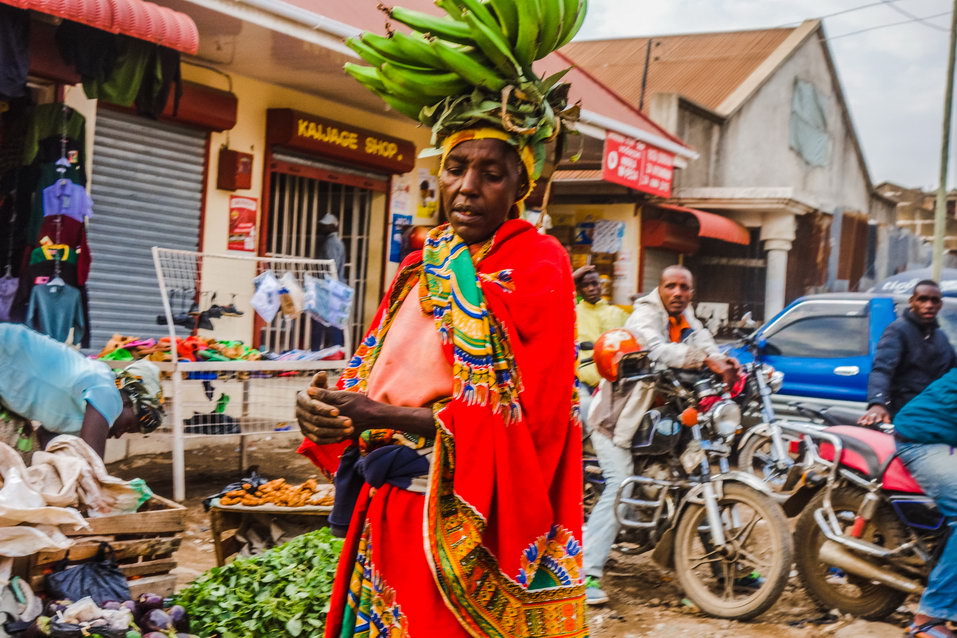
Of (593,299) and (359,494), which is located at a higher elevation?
(593,299)

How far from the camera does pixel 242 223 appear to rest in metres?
9.45

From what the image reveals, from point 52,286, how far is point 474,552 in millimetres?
5611

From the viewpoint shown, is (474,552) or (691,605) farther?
(691,605)

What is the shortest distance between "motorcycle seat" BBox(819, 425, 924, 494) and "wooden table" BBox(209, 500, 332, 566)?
9.30 ft

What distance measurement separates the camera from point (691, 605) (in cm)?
538

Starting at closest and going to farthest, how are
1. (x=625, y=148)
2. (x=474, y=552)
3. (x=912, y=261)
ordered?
(x=474, y=552)
(x=625, y=148)
(x=912, y=261)

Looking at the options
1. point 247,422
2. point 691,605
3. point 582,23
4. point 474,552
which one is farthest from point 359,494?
point 247,422

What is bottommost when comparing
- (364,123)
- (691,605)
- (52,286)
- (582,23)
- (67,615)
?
(691,605)

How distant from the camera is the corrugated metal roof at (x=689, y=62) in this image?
23703 mm

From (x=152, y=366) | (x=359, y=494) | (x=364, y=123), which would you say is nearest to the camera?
(x=359, y=494)

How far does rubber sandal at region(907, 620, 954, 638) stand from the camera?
459 centimetres

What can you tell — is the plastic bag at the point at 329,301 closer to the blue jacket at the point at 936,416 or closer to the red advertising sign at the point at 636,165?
the blue jacket at the point at 936,416

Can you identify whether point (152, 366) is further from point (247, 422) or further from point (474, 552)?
point (474, 552)

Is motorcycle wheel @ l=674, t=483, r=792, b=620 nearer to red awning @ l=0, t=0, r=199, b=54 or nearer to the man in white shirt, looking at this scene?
the man in white shirt
